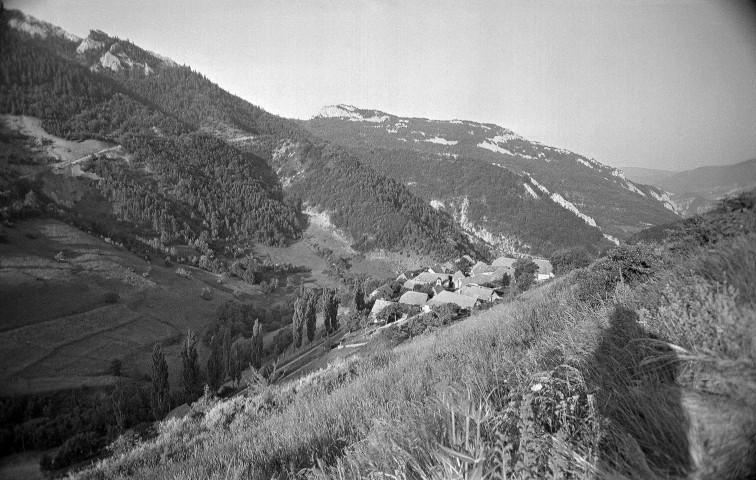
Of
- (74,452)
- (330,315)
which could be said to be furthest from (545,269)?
(74,452)

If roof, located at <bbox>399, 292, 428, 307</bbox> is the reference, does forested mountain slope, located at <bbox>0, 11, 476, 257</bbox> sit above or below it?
above

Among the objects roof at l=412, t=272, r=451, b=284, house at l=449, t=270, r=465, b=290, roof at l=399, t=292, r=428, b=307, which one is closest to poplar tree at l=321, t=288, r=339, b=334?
roof at l=399, t=292, r=428, b=307

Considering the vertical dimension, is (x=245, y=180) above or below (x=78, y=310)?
above

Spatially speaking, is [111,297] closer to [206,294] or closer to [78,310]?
[78,310]

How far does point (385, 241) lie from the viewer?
73625 mm

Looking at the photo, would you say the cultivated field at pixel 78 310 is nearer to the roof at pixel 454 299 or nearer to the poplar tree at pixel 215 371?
the poplar tree at pixel 215 371

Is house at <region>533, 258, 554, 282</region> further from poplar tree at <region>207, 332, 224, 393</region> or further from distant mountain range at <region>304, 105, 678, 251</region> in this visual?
distant mountain range at <region>304, 105, 678, 251</region>

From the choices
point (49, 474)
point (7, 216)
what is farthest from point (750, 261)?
point (7, 216)

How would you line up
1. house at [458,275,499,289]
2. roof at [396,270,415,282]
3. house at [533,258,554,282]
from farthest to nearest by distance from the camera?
roof at [396,270,415,282], house at [533,258,554,282], house at [458,275,499,289]

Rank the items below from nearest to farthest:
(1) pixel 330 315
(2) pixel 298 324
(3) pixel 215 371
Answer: (3) pixel 215 371, (2) pixel 298 324, (1) pixel 330 315

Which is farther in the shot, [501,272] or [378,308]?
[501,272]

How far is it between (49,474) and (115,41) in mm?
206407

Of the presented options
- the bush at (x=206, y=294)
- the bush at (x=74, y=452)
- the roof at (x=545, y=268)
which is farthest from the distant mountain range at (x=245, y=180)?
the bush at (x=74, y=452)

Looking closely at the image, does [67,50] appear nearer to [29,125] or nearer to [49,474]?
[29,125]
